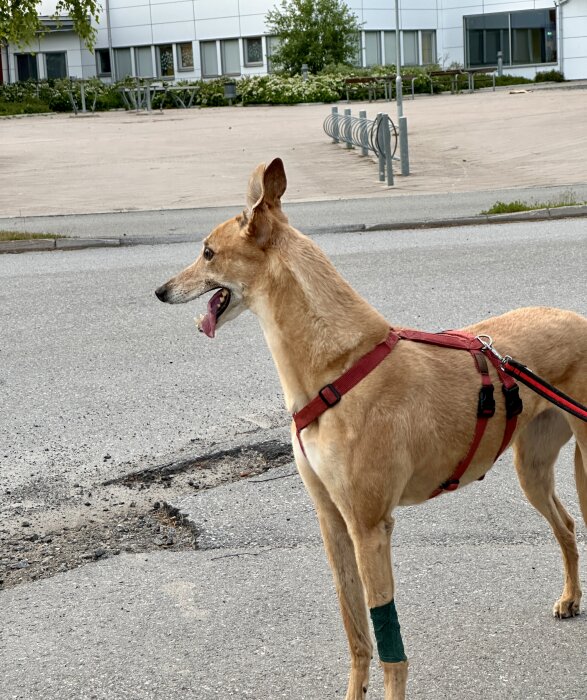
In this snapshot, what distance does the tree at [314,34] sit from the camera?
179 feet

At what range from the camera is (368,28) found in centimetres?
5900

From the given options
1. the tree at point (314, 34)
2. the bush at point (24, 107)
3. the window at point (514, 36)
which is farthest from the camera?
the window at point (514, 36)

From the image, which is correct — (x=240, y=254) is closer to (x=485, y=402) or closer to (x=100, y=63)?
(x=485, y=402)

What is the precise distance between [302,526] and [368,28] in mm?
57125

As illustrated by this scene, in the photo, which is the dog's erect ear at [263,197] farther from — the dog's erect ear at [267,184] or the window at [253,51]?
the window at [253,51]

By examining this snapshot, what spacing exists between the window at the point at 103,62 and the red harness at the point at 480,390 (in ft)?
209

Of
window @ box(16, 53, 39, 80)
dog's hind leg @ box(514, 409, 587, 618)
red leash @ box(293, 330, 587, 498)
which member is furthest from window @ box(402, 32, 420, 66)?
red leash @ box(293, 330, 587, 498)

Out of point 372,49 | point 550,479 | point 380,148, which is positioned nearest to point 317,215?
point 380,148

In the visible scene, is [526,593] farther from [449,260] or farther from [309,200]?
[309,200]

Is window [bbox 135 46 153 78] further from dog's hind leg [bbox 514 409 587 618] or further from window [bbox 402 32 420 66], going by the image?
dog's hind leg [bbox 514 409 587 618]

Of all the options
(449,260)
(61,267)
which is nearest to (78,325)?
(61,267)

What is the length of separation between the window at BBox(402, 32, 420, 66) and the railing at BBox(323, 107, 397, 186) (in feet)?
105

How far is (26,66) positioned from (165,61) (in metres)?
8.87

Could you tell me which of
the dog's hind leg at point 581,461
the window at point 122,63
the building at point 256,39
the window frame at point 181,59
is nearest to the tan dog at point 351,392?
the dog's hind leg at point 581,461
